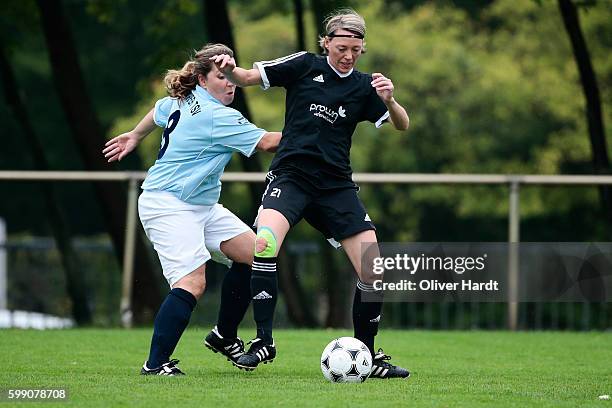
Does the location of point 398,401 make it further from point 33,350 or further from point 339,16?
point 33,350

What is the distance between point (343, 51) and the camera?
767 cm

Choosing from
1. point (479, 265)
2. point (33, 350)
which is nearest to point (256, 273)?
point (33, 350)

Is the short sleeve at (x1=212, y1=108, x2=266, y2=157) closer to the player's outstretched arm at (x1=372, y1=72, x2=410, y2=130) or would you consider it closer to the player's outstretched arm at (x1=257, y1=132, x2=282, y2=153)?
the player's outstretched arm at (x1=257, y1=132, x2=282, y2=153)

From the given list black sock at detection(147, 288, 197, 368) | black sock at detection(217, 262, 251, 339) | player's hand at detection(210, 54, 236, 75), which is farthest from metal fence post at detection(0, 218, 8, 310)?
player's hand at detection(210, 54, 236, 75)

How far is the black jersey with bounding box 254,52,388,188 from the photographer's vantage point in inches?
302

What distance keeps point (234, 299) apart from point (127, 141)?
49.7 inches

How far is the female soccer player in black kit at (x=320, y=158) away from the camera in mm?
7555

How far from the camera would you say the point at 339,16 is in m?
7.77

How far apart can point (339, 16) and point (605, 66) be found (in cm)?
2095

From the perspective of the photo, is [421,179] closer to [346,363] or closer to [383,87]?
[383,87]

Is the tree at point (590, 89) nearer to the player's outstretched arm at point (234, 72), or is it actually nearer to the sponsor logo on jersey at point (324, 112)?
the sponsor logo on jersey at point (324, 112)

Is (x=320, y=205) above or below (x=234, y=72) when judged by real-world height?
below

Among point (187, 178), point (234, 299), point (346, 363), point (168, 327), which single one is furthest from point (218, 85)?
point (346, 363)

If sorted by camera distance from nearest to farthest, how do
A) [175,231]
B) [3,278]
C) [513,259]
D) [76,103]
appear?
1. [175,231]
2. [513,259]
3. [76,103]
4. [3,278]
